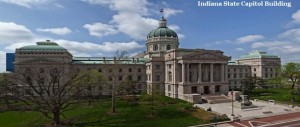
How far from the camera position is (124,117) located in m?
43.8

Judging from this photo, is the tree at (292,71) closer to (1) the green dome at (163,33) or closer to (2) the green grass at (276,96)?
(2) the green grass at (276,96)

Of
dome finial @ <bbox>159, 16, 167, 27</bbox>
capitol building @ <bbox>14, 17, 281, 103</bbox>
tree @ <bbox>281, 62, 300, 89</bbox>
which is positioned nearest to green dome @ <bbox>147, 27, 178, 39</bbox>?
capitol building @ <bbox>14, 17, 281, 103</bbox>

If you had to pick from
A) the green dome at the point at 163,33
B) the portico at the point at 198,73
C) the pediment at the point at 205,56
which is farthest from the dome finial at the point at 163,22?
the pediment at the point at 205,56

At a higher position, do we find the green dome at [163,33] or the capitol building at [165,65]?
the green dome at [163,33]

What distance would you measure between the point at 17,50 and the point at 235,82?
95.5 meters

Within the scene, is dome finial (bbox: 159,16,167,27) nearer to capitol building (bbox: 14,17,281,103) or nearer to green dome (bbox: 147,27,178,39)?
green dome (bbox: 147,27,178,39)

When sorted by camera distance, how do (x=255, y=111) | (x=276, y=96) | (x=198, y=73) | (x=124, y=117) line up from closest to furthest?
(x=124, y=117) < (x=255, y=111) < (x=198, y=73) < (x=276, y=96)

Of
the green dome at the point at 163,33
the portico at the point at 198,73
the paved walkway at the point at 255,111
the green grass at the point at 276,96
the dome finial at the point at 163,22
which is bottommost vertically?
the paved walkway at the point at 255,111

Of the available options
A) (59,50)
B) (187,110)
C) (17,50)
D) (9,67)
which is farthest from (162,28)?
(9,67)

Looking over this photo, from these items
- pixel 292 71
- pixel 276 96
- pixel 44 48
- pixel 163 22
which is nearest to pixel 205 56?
pixel 276 96

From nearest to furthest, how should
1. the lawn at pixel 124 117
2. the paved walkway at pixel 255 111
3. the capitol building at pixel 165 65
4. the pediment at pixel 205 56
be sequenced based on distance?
1. the lawn at pixel 124 117
2. the paved walkway at pixel 255 111
3. the pediment at pixel 205 56
4. the capitol building at pixel 165 65

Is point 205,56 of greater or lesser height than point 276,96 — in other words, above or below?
A: above

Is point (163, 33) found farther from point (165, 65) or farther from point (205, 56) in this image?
point (205, 56)

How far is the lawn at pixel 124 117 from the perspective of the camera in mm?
38969
